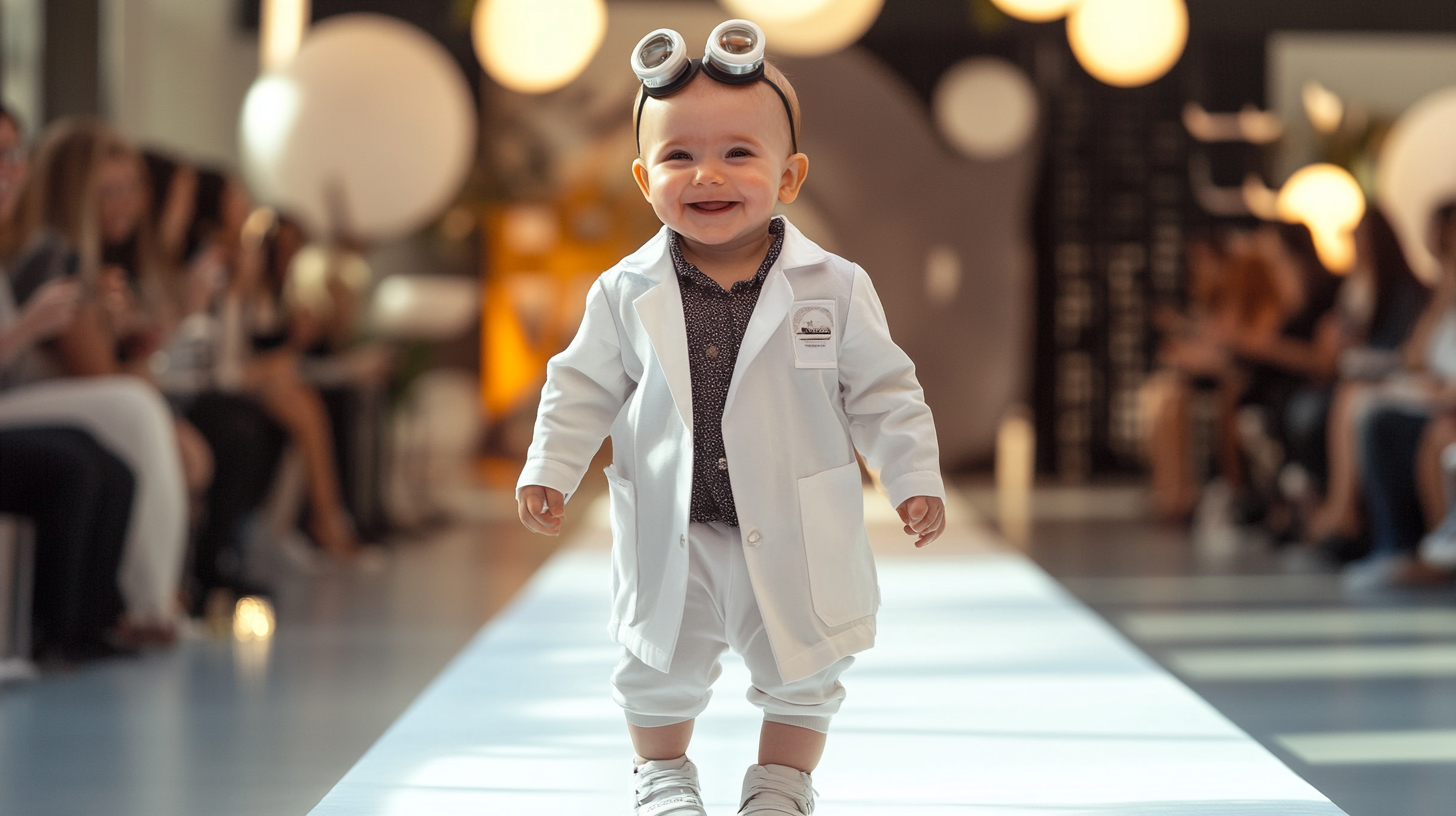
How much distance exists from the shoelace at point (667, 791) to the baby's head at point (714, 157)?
0.57m

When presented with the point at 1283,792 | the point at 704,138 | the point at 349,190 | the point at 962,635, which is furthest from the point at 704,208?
the point at 349,190

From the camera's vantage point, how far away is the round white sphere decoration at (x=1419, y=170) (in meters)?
4.61

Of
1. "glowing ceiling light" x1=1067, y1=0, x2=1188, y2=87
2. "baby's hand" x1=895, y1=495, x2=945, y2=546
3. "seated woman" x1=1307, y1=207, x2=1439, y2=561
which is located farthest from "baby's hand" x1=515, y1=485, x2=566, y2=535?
"glowing ceiling light" x1=1067, y1=0, x2=1188, y2=87

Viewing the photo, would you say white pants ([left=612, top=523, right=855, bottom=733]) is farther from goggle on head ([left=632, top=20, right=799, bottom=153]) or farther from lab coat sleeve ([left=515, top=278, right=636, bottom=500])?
goggle on head ([left=632, top=20, right=799, bottom=153])

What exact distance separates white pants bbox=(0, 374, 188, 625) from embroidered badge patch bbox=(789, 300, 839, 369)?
1.79 meters

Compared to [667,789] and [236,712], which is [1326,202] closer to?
[236,712]

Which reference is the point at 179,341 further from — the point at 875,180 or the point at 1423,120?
the point at 875,180

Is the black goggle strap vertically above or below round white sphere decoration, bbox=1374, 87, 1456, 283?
below

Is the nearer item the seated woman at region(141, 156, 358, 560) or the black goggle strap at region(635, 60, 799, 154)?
the black goggle strap at region(635, 60, 799, 154)

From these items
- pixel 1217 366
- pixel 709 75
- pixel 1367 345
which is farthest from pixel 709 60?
pixel 1217 366

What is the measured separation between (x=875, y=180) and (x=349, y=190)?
190 inches

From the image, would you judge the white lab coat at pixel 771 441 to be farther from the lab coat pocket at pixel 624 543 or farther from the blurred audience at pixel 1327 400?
the blurred audience at pixel 1327 400

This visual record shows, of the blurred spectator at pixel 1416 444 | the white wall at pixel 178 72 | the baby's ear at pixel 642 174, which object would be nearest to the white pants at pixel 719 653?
the baby's ear at pixel 642 174

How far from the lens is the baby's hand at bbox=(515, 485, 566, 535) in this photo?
1473 mm
